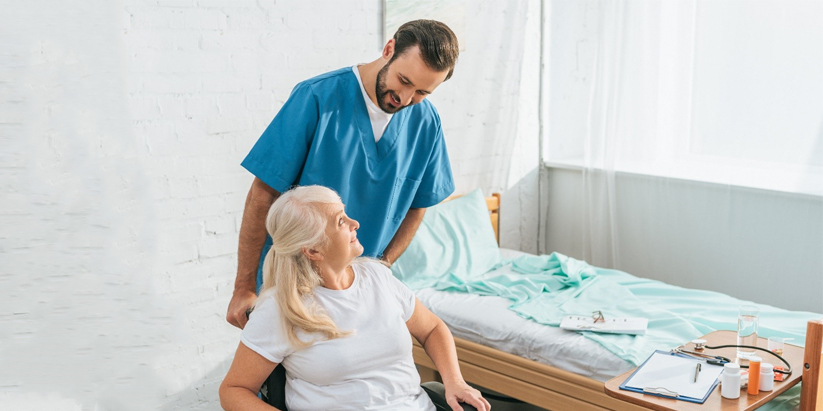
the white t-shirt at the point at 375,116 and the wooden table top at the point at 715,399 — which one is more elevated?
the white t-shirt at the point at 375,116

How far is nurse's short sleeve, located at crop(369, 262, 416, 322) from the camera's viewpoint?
6.13 ft

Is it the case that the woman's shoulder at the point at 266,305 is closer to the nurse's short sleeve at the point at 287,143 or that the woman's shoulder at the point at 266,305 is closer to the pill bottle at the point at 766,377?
the nurse's short sleeve at the point at 287,143

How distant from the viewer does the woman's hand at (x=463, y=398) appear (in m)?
1.77

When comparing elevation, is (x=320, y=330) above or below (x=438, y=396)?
above

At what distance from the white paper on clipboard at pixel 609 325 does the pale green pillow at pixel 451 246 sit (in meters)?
0.64

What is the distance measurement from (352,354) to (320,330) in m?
0.09

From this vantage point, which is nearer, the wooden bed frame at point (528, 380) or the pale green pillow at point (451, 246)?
the wooden bed frame at point (528, 380)

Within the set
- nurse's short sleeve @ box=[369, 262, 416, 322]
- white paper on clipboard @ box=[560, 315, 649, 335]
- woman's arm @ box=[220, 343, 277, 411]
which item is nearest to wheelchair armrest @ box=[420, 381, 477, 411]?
nurse's short sleeve @ box=[369, 262, 416, 322]

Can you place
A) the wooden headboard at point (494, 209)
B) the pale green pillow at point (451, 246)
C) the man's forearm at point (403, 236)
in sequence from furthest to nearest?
the wooden headboard at point (494, 209) < the pale green pillow at point (451, 246) < the man's forearm at point (403, 236)

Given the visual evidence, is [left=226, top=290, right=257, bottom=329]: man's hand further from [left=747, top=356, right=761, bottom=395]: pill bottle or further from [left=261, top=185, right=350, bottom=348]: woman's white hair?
[left=747, top=356, right=761, bottom=395]: pill bottle

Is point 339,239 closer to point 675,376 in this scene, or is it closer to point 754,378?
point 675,376

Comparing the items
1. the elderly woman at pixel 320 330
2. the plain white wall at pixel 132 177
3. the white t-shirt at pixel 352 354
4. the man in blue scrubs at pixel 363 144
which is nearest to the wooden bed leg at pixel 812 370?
the elderly woman at pixel 320 330

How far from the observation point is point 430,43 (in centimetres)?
170

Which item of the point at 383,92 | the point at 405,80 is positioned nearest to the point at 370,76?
the point at 383,92
